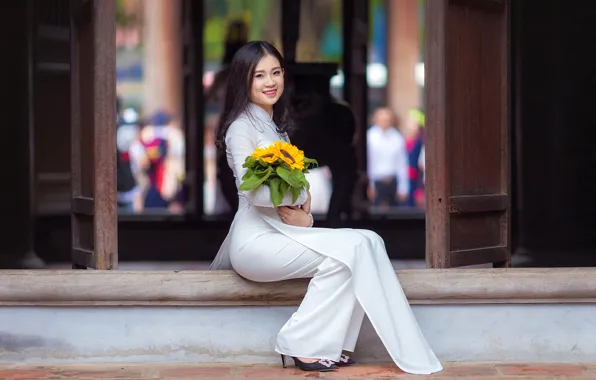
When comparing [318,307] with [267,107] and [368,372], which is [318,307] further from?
[267,107]

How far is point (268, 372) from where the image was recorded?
4848 millimetres

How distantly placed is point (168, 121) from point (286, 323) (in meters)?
7.94

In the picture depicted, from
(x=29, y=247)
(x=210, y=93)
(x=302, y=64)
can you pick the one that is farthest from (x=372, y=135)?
(x=29, y=247)

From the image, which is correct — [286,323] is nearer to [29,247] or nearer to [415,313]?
[415,313]

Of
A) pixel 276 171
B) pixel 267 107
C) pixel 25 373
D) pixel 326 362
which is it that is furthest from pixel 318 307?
pixel 25 373

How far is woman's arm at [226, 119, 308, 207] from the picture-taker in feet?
15.6

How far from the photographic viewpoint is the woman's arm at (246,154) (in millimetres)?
4754

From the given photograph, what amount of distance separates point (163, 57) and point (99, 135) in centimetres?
761

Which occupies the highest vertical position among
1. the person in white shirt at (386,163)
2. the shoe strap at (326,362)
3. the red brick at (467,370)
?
the person in white shirt at (386,163)

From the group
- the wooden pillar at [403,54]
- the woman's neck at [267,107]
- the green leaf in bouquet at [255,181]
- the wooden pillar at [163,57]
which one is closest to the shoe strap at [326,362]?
the green leaf in bouquet at [255,181]

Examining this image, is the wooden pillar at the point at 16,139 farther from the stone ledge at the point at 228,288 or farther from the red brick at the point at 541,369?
the red brick at the point at 541,369

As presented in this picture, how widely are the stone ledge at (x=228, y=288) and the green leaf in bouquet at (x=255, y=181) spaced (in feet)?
1.81

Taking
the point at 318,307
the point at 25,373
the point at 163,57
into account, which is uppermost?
the point at 163,57

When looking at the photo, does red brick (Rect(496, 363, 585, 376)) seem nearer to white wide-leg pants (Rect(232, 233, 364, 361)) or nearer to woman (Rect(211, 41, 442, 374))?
woman (Rect(211, 41, 442, 374))
